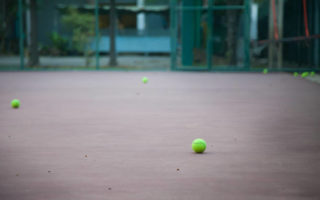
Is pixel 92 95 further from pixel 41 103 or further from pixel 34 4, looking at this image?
pixel 34 4

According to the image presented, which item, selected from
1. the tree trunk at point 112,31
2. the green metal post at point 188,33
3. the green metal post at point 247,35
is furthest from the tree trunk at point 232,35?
the tree trunk at point 112,31

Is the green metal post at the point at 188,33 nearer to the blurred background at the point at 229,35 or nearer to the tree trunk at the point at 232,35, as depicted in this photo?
the blurred background at the point at 229,35

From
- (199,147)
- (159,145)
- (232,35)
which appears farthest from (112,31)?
(199,147)

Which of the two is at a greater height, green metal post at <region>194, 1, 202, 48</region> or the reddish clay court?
green metal post at <region>194, 1, 202, 48</region>

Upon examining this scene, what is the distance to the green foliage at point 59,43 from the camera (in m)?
30.5

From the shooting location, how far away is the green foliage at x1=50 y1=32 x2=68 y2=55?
3047 cm

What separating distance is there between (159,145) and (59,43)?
82.9 feet

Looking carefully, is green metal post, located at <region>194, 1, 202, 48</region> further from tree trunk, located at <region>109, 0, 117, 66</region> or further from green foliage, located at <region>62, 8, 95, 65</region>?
green foliage, located at <region>62, 8, 95, 65</region>

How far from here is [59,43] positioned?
1209 inches

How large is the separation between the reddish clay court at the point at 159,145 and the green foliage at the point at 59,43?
A: 56.5 ft

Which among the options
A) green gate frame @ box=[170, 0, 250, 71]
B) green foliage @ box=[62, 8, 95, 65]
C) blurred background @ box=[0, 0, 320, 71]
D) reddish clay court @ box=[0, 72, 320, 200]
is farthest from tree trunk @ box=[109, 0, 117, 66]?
reddish clay court @ box=[0, 72, 320, 200]

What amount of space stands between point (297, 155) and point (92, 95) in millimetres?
7502

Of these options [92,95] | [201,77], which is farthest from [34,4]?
[92,95]

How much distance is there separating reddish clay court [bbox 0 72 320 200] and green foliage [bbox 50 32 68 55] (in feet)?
56.5
